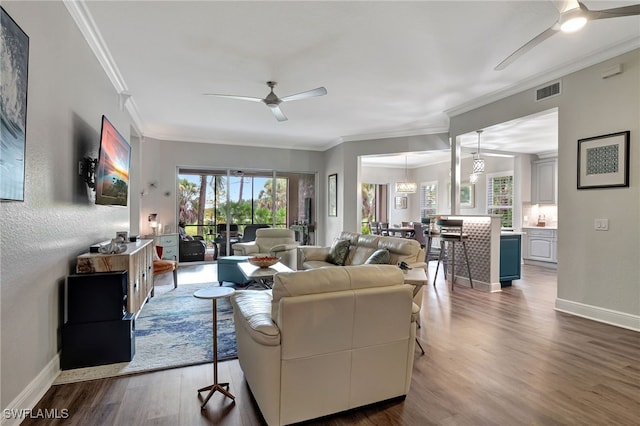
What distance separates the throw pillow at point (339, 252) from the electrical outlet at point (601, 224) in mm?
2990

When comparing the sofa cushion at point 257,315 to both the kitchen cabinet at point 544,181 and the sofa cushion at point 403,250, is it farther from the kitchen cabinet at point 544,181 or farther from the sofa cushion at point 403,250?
the kitchen cabinet at point 544,181

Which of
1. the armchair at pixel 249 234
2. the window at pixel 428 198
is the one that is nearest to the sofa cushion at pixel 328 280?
the armchair at pixel 249 234

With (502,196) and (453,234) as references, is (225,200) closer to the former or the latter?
(453,234)

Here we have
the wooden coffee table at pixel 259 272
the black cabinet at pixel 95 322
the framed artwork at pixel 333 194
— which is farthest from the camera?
the framed artwork at pixel 333 194

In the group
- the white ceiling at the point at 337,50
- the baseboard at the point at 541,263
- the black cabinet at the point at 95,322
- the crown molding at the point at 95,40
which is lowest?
the baseboard at the point at 541,263

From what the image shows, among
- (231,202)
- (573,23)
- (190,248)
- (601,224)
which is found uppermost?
(573,23)

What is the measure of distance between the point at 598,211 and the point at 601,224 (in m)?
0.15

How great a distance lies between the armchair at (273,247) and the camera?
5612mm

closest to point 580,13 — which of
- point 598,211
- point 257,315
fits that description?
point 598,211

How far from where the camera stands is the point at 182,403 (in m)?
2.08

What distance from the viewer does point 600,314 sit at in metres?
3.63

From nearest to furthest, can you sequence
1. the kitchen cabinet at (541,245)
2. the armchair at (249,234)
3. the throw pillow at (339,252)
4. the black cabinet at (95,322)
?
1. the black cabinet at (95,322)
2. the throw pillow at (339,252)
3. the kitchen cabinet at (541,245)
4. the armchair at (249,234)

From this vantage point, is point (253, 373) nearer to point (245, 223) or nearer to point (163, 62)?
point (163, 62)

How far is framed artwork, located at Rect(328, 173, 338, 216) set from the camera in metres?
8.05
